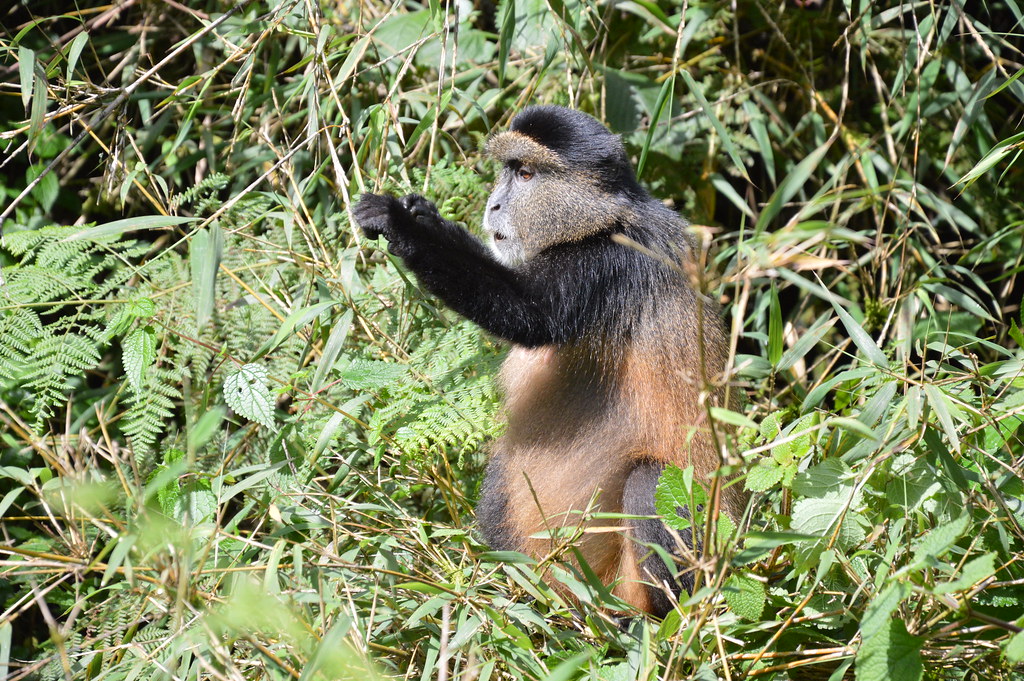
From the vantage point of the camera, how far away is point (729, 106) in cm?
453

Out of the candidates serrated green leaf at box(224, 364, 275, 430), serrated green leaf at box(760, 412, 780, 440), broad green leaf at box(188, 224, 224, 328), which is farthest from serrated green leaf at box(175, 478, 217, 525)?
serrated green leaf at box(760, 412, 780, 440)

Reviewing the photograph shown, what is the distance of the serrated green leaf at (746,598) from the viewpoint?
2145mm

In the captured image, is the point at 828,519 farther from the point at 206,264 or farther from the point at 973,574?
the point at 206,264

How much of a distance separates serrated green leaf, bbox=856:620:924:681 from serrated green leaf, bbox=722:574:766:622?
25 centimetres

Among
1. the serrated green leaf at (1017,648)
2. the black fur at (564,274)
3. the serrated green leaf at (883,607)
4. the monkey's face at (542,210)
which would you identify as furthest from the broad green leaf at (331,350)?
the serrated green leaf at (1017,648)

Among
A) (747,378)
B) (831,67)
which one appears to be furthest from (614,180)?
(831,67)

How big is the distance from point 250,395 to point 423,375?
587mm

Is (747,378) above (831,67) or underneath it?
underneath

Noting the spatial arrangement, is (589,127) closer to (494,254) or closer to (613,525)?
(494,254)

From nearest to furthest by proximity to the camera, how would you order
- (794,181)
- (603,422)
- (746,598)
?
(794,181), (746,598), (603,422)

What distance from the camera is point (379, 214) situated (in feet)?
8.85

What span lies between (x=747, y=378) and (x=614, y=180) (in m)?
1.15

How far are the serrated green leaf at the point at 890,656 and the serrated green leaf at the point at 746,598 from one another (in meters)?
0.25

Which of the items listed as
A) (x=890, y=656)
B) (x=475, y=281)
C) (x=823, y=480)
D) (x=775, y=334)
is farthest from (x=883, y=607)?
(x=475, y=281)
